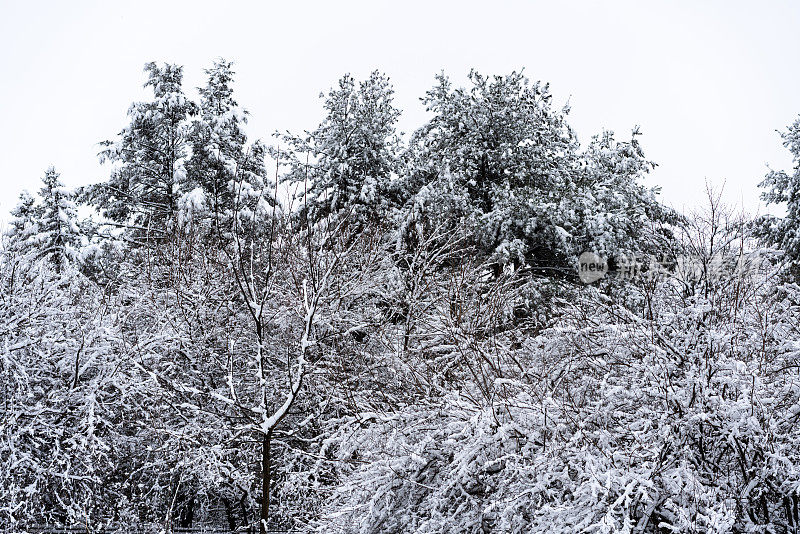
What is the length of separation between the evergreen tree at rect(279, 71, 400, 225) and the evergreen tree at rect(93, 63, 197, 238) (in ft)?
14.5

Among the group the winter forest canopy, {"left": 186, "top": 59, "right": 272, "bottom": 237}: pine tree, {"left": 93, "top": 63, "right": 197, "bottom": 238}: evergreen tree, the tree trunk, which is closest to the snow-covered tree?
the winter forest canopy

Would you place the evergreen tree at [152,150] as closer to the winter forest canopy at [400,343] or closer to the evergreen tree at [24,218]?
the winter forest canopy at [400,343]

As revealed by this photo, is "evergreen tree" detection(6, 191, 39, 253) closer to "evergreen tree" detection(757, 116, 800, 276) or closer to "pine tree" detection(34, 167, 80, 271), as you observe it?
"pine tree" detection(34, 167, 80, 271)

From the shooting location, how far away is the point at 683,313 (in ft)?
17.7

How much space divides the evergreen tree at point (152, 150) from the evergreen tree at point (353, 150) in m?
4.42

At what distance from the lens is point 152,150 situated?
21.7m

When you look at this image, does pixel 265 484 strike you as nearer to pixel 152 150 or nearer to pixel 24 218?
pixel 152 150

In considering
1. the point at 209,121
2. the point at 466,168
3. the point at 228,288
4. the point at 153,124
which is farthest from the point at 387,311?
the point at 153,124

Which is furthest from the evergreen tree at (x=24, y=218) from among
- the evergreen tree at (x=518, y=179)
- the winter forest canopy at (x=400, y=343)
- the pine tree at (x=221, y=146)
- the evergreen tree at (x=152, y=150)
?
the evergreen tree at (x=518, y=179)

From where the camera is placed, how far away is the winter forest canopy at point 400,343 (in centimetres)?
451

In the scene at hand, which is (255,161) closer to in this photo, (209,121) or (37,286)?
(209,121)

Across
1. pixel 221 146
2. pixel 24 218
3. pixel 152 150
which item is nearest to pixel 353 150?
pixel 221 146

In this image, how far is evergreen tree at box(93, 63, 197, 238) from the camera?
21.2m

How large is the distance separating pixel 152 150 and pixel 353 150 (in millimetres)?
7443
